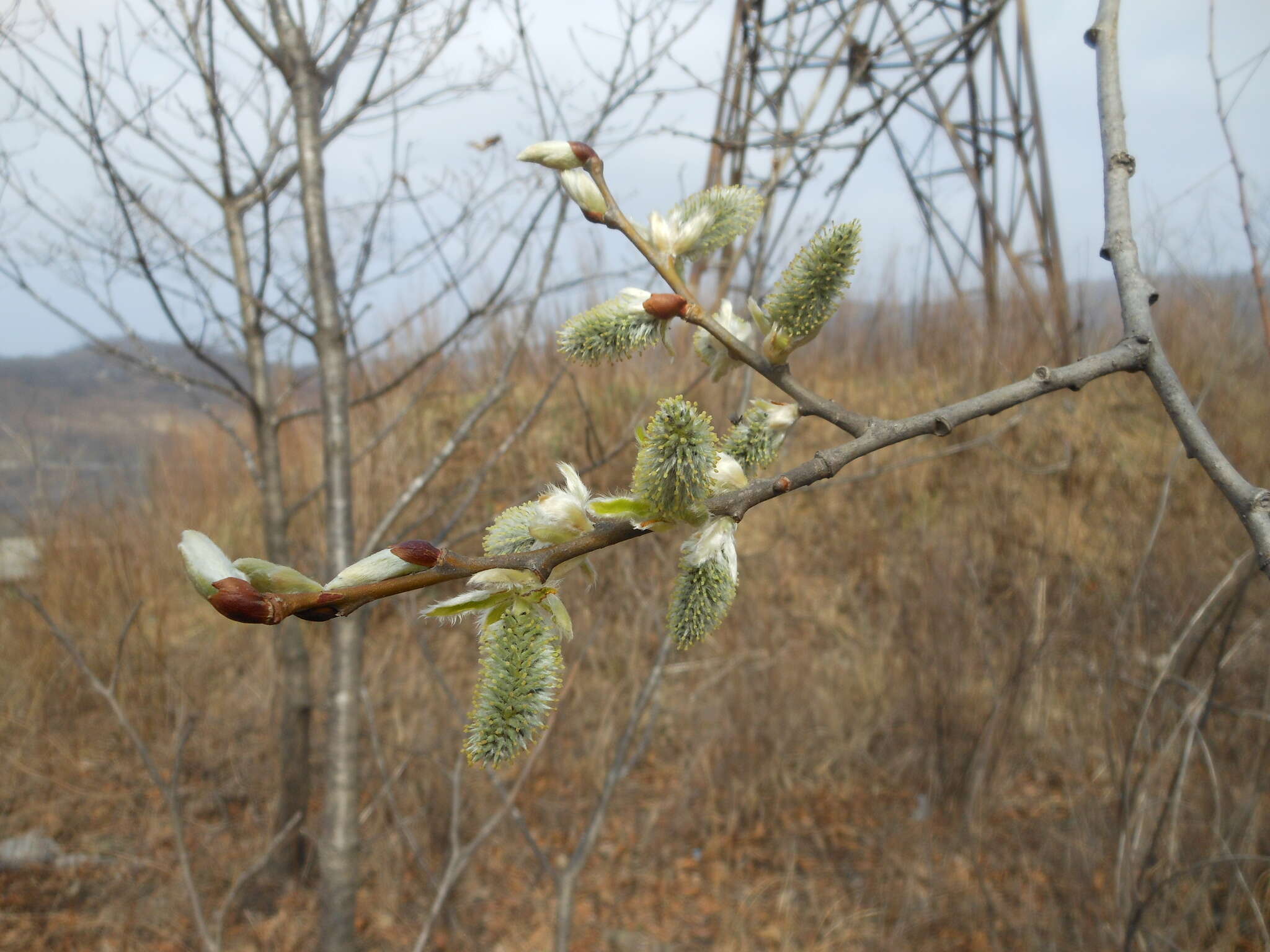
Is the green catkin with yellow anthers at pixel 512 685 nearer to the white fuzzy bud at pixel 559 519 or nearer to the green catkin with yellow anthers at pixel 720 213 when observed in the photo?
the white fuzzy bud at pixel 559 519

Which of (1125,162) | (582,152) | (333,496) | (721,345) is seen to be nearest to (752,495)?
(721,345)

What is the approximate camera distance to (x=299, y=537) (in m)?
4.02

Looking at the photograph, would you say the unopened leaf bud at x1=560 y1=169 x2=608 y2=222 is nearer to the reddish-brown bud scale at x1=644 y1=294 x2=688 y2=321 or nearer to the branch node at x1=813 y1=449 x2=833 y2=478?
the reddish-brown bud scale at x1=644 y1=294 x2=688 y2=321

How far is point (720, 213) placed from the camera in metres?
0.55

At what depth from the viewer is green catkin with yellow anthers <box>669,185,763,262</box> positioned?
0.54 meters

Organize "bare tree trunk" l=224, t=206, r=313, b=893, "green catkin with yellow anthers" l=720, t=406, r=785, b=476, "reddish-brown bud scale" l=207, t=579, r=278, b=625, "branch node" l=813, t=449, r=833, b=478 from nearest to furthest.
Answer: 1. "reddish-brown bud scale" l=207, t=579, r=278, b=625
2. "branch node" l=813, t=449, r=833, b=478
3. "green catkin with yellow anthers" l=720, t=406, r=785, b=476
4. "bare tree trunk" l=224, t=206, r=313, b=893

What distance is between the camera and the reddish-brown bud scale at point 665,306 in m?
0.47

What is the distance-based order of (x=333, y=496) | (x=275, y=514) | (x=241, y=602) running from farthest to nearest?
1. (x=275, y=514)
2. (x=333, y=496)
3. (x=241, y=602)

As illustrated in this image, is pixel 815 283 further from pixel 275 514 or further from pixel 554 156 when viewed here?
pixel 275 514

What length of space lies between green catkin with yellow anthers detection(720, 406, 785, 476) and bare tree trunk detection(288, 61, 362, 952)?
3.77ft

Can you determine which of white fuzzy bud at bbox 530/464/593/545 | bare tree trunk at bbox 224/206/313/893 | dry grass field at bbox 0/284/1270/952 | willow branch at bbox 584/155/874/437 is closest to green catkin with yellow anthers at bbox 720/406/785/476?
willow branch at bbox 584/155/874/437

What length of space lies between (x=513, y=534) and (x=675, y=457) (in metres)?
0.11

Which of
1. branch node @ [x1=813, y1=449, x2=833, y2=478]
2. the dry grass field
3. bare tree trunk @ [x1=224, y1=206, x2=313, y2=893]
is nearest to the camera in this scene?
branch node @ [x1=813, y1=449, x2=833, y2=478]

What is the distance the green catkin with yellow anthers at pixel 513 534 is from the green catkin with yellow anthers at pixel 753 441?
0.14 meters
